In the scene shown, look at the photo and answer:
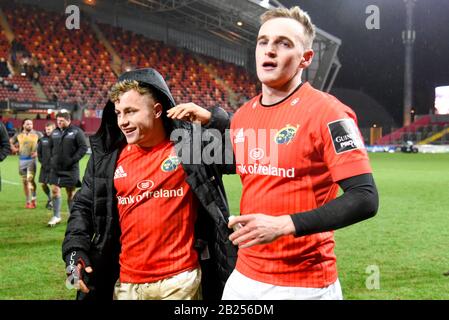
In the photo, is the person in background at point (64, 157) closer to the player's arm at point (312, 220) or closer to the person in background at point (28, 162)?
the person in background at point (28, 162)

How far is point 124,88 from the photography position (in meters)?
2.71

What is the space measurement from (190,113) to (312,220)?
971mm

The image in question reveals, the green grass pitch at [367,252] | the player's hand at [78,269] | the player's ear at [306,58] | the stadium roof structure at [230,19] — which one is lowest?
the green grass pitch at [367,252]

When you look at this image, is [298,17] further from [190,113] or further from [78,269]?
[78,269]

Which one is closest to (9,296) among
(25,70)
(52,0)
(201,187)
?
(201,187)

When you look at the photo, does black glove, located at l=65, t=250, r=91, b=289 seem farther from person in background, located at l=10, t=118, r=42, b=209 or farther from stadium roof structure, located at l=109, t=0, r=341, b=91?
stadium roof structure, located at l=109, t=0, r=341, b=91

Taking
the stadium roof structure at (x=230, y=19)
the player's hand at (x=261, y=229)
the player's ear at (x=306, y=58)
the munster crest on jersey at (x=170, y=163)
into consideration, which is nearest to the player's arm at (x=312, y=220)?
the player's hand at (x=261, y=229)

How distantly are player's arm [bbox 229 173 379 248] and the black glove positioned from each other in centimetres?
117

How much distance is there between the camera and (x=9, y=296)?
16.7 feet

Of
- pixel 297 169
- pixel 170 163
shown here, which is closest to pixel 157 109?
pixel 170 163

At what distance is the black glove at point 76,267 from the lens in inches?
102
